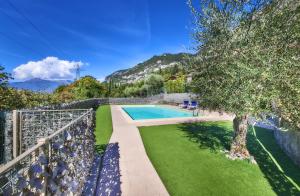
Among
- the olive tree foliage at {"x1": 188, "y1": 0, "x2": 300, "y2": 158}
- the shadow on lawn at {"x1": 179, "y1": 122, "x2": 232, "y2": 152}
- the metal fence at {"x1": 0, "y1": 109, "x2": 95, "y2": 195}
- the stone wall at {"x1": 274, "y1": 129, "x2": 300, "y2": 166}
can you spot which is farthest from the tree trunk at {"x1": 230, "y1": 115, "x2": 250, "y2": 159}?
the metal fence at {"x1": 0, "y1": 109, "x2": 95, "y2": 195}

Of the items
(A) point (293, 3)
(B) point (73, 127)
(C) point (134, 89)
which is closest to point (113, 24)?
(C) point (134, 89)

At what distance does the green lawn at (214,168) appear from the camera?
678 cm

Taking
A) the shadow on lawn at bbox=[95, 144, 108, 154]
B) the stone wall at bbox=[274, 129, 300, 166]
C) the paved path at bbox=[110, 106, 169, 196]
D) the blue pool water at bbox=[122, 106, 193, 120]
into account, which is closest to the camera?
the paved path at bbox=[110, 106, 169, 196]

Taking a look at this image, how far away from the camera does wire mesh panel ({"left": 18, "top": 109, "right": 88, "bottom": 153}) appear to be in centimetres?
917

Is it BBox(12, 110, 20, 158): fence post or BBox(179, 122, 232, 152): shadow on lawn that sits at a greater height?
BBox(12, 110, 20, 158): fence post

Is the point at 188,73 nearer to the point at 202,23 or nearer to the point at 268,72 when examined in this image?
the point at 202,23

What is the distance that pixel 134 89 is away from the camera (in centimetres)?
6450

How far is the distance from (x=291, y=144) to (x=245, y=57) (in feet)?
14.1

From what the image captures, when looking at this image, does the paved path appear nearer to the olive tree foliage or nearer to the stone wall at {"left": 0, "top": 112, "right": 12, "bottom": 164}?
the olive tree foliage

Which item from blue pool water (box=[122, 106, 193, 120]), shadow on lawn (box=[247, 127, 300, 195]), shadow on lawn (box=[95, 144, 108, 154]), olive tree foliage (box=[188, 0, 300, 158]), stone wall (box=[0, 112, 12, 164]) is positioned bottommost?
shadow on lawn (box=[247, 127, 300, 195])

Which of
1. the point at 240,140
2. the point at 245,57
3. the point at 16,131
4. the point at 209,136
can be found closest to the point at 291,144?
the point at 240,140

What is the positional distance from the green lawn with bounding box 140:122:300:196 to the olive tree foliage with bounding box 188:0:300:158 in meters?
1.15

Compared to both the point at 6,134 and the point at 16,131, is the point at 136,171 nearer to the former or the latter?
the point at 16,131

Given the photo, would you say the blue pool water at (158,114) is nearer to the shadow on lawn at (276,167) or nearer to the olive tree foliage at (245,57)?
the shadow on lawn at (276,167)
